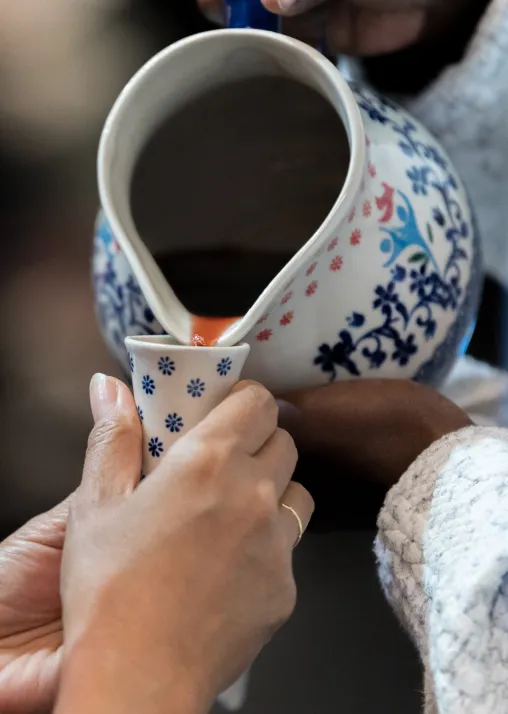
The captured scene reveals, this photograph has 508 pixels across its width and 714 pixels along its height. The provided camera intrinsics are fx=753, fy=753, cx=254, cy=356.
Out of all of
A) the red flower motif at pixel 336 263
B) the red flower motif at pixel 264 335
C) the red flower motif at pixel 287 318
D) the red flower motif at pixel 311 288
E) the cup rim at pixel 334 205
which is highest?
the cup rim at pixel 334 205

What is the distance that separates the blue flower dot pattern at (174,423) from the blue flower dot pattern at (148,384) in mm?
15

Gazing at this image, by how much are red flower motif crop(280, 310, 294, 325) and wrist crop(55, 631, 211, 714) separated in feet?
0.55

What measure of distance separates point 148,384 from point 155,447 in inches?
1.3

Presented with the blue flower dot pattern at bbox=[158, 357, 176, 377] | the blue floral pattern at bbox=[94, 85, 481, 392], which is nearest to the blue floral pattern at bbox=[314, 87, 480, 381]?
the blue floral pattern at bbox=[94, 85, 481, 392]

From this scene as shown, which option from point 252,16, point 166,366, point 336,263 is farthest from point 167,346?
point 252,16

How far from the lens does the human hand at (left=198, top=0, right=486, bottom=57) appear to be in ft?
1.61

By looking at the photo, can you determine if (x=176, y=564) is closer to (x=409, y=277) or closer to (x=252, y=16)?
(x=409, y=277)

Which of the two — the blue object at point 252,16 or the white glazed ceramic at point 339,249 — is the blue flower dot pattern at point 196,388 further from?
the blue object at point 252,16

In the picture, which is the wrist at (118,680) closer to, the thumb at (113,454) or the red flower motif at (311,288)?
the thumb at (113,454)

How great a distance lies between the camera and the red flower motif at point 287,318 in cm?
39

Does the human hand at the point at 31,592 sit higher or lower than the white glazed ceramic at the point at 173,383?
lower

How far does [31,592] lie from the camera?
40cm

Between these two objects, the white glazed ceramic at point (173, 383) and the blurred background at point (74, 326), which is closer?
the white glazed ceramic at point (173, 383)

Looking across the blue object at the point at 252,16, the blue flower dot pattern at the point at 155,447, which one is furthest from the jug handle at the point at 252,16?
the blue flower dot pattern at the point at 155,447
